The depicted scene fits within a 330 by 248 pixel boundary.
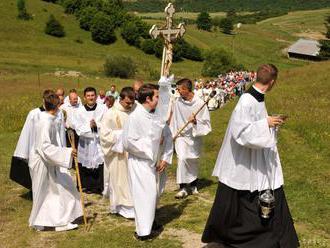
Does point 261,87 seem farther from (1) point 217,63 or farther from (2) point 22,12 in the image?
(2) point 22,12

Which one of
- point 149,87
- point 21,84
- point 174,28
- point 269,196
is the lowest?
point 21,84

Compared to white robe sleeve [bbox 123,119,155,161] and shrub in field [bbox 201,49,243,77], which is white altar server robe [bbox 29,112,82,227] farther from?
shrub in field [bbox 201,49,243,77]

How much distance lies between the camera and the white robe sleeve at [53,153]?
Result: 9078 millimetres

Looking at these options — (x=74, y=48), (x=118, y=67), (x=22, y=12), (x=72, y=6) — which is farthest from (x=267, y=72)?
(x=72, y=6)

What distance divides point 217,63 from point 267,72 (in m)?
76.2

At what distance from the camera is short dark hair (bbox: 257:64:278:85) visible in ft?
23.7

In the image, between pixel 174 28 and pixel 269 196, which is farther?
pixel 174 28

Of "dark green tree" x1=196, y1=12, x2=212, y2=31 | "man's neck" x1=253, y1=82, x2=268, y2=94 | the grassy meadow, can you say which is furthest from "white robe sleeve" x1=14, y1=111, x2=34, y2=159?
"dark green tree" x1=196, y1=12, x2=212, y2=31

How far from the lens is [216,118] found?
917 inches

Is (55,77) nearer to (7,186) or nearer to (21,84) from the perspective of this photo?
(21,84)

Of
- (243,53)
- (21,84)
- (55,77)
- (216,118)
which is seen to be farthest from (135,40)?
(216,118)

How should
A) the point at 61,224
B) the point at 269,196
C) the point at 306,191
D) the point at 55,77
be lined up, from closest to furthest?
the point at 269,196, the point at 61,224, the point at 306,191, the point at 55,77

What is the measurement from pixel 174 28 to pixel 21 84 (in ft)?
129

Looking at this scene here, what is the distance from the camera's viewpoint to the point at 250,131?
717 centimetres
